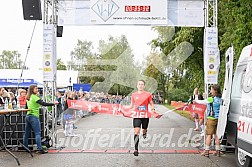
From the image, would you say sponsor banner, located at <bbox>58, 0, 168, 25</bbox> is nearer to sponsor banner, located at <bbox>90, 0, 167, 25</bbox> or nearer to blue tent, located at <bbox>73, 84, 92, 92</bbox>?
sponsor banner, located at <bbox>90, 0, 167, 25</bbox>

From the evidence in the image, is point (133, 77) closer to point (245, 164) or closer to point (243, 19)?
point (243, 19)

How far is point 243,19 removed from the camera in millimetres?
12633

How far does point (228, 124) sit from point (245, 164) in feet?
4.57

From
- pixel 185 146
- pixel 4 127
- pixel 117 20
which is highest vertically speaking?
pixel 117 20

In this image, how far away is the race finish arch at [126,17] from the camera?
1034 cm

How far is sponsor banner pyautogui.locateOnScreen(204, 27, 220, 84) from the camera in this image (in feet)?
33.7

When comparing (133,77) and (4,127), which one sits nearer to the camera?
(4,127)

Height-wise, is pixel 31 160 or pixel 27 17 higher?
pixel 27 17

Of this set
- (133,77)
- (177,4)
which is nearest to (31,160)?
(177,4)

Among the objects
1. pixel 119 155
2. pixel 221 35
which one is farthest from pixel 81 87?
pixel 119 155

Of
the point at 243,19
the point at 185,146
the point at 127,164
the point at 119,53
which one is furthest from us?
the point at 119,53

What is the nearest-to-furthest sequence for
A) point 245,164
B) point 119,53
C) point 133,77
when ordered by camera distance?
point 245,164 < point 133,77 < point 119,53

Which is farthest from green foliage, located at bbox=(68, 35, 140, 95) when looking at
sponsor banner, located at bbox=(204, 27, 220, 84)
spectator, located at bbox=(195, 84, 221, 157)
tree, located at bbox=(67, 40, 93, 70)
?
spectator, located at bbox=(195, 84, 221, 157)

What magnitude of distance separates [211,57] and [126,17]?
2712 mm
